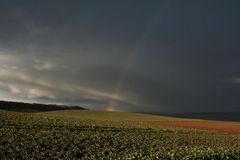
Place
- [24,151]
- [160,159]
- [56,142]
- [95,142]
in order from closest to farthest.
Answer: [160,159], [24,151], [56,142], [95,142]

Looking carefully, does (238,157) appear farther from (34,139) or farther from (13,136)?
(13,136)

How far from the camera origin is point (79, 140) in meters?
36.1

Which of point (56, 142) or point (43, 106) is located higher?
point (43, 106)

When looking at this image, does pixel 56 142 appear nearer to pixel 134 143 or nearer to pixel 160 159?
pixel 134 143

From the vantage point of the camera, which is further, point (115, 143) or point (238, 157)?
point (115, 143)

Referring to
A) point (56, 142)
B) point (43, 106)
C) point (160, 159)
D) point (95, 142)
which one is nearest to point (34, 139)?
point (56, 142)

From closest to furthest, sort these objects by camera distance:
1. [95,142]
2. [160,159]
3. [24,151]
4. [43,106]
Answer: [160,159], [24,151], [95,142], [43,106]

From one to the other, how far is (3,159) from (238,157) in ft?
49.5

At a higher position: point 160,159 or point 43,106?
point 43,106

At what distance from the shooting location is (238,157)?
83.6 feet

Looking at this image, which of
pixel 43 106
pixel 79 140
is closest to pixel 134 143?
pixel 79 140

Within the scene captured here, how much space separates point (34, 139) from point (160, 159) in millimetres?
15637

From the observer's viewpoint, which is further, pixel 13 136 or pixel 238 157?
pixel 13 136

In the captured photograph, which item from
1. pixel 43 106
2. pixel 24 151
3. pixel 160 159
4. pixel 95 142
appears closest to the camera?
pixel 160 159
